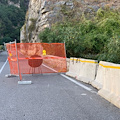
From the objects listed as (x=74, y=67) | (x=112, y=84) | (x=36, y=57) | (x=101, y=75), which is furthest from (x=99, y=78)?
(x=36, y=57)

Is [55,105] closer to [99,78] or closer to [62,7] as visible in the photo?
[99,78]

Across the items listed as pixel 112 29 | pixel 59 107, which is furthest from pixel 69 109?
pixel 112 29

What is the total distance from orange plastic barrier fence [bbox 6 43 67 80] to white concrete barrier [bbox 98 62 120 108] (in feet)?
17.3

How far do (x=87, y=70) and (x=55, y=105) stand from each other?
360 cm

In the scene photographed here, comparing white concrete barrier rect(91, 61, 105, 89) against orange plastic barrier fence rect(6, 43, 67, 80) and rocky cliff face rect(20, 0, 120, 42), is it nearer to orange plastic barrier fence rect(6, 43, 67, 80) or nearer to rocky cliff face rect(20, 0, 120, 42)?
orange plastic barrier fence rect(6, 43, 67, 80)

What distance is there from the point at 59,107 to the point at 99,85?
2.46 m

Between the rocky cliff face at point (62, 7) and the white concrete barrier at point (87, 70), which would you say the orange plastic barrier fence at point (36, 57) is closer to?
the white concrete barrier at point (87, 70)

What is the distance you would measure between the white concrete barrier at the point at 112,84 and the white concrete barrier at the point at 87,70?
1.83 meters

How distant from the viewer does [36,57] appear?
34.7ft

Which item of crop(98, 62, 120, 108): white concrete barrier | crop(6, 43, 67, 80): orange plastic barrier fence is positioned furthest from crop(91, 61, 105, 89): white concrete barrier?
crop(6, 43, 67, 80): orange plastic barrier fence

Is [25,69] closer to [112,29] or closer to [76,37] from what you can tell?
[76,37]

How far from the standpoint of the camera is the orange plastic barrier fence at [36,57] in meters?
10.5

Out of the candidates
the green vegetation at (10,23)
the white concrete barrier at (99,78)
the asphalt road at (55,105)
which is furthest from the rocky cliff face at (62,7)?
the green vegetation at (10,23)

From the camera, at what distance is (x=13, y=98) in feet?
19.6
